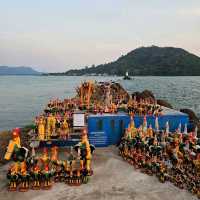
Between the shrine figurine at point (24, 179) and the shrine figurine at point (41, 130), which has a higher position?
the shrine figurine at point (41, 130)

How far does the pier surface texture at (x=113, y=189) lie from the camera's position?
14.7m

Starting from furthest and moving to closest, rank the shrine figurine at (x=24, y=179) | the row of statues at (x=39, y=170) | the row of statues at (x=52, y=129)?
the row of statues at (x=52, y=129)
the row of statues at (x=39, y=170)
the shrine figurine at (x=24, y=179)

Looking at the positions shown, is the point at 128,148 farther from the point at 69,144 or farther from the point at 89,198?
the point at 89,198

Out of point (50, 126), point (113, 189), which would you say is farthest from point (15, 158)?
point (50, 126)

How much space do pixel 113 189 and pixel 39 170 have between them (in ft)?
11.2

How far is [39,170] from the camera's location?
15562 mm

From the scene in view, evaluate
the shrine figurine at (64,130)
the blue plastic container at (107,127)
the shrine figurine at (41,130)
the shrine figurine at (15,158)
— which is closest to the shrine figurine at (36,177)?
the shrine figurine at (15,158)

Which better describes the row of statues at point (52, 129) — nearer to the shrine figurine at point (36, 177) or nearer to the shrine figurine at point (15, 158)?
the shrine figurine at point (15, 158)

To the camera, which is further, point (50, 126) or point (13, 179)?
point (50, 126)

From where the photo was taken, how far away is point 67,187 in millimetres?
15555

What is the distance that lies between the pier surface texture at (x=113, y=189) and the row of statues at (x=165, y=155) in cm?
48

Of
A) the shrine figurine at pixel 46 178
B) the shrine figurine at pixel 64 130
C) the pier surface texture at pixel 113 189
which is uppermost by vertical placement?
the shrine figurine at pixel 64 130

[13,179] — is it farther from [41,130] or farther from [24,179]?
[41,130]

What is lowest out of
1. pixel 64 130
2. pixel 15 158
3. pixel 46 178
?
pixel 46 178
